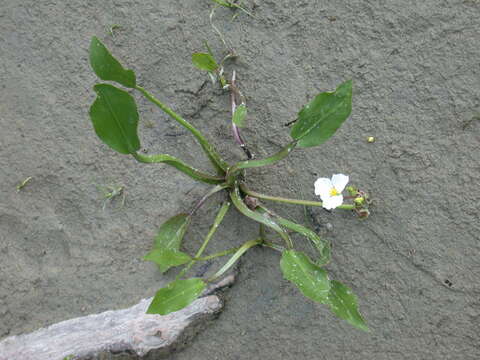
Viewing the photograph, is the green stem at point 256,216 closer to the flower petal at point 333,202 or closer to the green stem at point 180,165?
the green stem at point 180,165

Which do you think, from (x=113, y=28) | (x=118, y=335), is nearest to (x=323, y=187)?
(x=118, y=335)

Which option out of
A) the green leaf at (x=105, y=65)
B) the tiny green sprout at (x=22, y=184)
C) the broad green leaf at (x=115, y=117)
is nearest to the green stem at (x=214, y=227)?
the broad green leaf at (x=115, y=117)

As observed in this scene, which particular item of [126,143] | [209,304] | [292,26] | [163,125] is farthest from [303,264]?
[292,26]

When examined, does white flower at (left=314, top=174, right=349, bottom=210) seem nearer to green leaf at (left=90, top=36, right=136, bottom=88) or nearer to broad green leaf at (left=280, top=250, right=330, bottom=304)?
broad green leaf at (left=280, top=250, right=330, bottom=304)

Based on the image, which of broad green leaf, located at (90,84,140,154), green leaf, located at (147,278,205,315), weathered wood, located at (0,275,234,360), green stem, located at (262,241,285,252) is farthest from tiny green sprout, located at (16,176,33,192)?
green stem, located at (262,241,285,252)

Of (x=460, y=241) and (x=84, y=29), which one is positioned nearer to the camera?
(x=460, y=241)

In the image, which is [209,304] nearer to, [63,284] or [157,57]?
[63,284]
